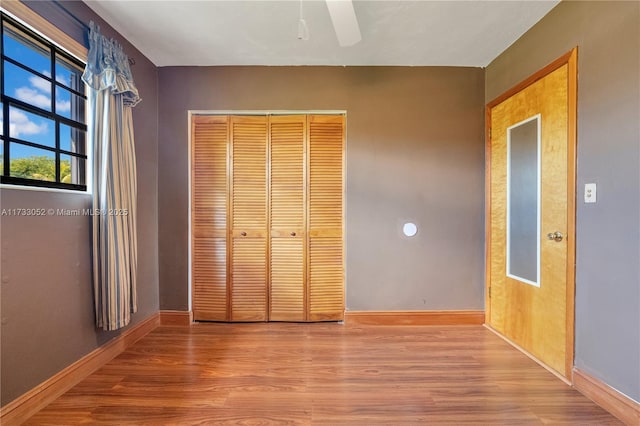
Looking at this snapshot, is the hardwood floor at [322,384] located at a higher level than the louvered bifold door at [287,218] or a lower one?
lower

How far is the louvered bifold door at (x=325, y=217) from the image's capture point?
2477mm

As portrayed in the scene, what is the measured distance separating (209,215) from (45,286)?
1190mm

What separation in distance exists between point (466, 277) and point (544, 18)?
6.63 ft

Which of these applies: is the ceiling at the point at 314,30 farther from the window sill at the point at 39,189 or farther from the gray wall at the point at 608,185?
the window sill at the point at 39,189

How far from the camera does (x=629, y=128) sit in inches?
52.0

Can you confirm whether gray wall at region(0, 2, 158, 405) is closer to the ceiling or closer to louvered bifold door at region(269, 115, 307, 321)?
the ceiling

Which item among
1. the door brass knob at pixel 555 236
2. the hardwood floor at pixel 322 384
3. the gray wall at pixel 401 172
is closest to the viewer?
the hardwood floor at pixel 322 384

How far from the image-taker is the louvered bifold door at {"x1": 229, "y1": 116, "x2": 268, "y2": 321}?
2.47 metres

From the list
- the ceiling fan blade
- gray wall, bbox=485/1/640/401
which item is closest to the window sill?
the ceiling fan blade

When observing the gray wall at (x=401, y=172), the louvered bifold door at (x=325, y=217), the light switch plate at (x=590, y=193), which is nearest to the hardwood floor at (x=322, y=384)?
the louvered bifold door at (x=325, y=217)

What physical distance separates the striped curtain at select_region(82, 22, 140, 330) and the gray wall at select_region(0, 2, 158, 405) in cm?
7

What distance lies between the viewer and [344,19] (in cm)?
142

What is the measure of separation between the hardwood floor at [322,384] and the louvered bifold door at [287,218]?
0.33 meters

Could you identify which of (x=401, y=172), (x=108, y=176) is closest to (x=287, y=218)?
(x=401, y=172)
